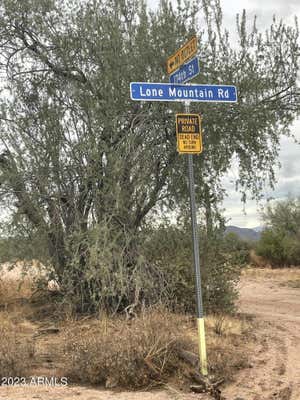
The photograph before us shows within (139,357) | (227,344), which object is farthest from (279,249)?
(139,357)

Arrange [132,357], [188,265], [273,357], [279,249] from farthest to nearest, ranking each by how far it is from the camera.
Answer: [279,249]
[188,265]
[273,357]
[132,357]

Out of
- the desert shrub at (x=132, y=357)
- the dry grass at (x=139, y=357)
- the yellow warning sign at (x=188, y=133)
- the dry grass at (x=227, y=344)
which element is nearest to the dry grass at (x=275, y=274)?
the dry grass at (x=227, y=344)

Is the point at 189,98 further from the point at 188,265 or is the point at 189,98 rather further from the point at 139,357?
the point at 188,265

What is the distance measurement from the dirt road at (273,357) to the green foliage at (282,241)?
38.8ft

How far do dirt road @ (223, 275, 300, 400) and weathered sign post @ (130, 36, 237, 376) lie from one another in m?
0.66

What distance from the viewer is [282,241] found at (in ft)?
88.8

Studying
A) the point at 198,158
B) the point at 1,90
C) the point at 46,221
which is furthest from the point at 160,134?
the point at 1,90

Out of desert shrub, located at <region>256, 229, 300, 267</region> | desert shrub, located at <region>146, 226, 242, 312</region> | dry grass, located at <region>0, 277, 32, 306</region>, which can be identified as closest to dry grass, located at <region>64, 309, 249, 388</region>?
desert shrub, located at <region>146, 226, 242, 312</region>

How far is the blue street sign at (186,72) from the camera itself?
21.2ft

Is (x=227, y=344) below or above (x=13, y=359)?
below

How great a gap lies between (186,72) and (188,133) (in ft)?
2.42

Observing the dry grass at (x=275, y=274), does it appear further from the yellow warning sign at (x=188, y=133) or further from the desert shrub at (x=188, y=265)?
the yellow warning sign at (x=188, y=133)

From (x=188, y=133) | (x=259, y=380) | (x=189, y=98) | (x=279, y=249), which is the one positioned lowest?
(x=259, y=380)

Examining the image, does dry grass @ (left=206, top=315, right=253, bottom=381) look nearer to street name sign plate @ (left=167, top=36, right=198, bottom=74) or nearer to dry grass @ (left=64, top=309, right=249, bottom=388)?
dry grass @ (left=64, top=309, right=249, bottom=388)
